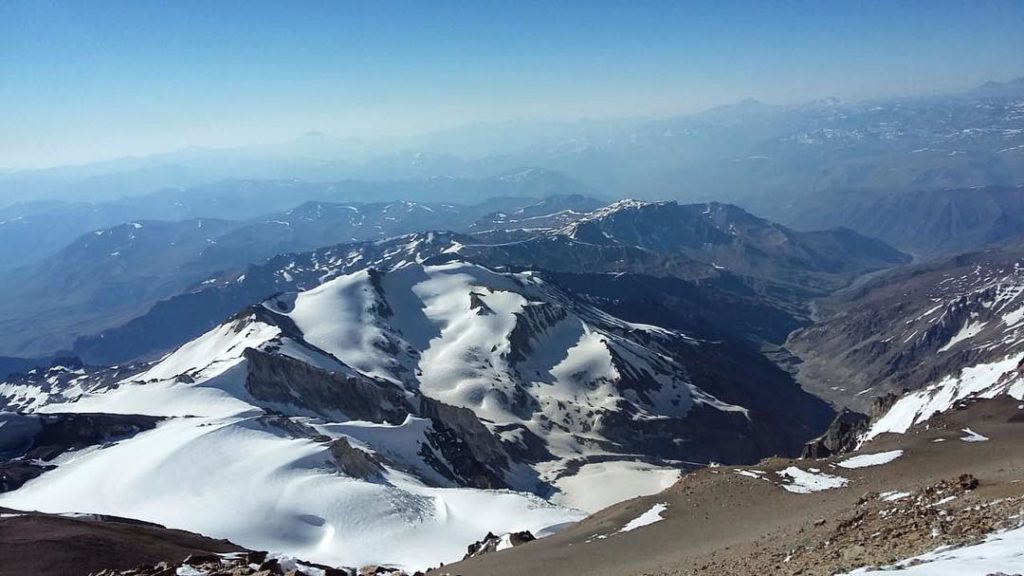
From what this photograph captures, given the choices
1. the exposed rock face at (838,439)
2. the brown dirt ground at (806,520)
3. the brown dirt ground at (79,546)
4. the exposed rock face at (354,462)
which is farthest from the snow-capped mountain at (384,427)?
the exposed rock face at (838,439)

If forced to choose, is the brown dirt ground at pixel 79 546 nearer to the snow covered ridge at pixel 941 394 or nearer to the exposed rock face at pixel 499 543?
the exposed rock face at pixel 499 543

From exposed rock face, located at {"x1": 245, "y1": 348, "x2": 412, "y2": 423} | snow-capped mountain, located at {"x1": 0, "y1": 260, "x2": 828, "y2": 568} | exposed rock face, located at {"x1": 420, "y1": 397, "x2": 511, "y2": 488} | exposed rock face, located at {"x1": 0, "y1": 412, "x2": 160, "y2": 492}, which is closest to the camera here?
snow-capped mountain, located at {"x1": 0, "y1": 260, "x2": 828, "y2": 568}

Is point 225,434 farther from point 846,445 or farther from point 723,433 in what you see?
point 723,433

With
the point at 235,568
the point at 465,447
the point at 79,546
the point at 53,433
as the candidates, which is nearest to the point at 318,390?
the point at 465,447

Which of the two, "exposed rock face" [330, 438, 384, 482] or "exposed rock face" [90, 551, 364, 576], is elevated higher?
"exposed rock face" [90, 551, 364, 576]

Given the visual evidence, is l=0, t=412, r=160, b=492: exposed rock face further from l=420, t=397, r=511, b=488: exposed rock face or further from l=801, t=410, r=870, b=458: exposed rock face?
l=801, t=410, r=870, b=458: exposed rock face

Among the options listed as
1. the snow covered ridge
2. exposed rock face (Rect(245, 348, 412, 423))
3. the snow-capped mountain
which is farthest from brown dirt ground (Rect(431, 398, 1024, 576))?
exposed rock face (Rect(245, 348, 412, 423))

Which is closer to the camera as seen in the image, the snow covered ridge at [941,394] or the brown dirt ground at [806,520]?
the brown dirt ground at [806,520]

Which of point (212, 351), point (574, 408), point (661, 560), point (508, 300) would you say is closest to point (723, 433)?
point (574, 408)

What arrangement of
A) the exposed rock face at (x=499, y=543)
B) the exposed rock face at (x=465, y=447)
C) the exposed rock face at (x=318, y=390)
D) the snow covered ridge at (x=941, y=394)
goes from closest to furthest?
the exposed rock face at (x=499, y=543) → the snow covered ridge at (x=941, y=394) → the exposed rock face at (x=465, y=447) → the exposed rock face at (x=318, y=390)
